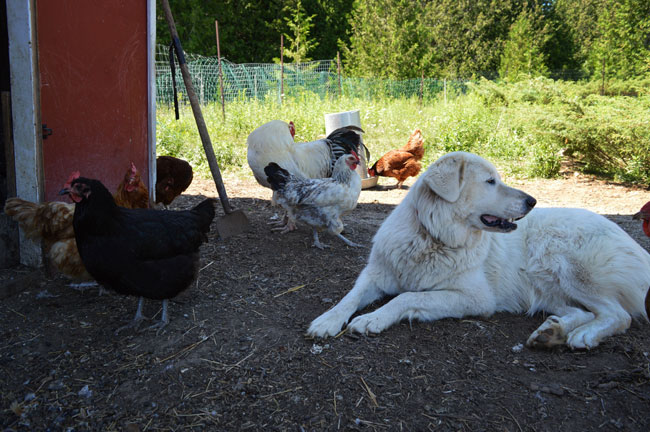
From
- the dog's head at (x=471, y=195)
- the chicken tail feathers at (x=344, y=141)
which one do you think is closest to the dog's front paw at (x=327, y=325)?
the dog's head at (x=471, y=195)

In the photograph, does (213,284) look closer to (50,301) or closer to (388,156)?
(50,301)

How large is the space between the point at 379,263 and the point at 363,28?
24640mm

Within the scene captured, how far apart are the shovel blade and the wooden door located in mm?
1230

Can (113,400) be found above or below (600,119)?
below

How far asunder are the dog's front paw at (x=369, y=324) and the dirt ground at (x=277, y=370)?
89 mm

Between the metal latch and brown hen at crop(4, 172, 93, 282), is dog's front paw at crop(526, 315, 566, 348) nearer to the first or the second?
brown hen at crop(4, 172, 93, 282)

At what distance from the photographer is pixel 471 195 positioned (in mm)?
3119

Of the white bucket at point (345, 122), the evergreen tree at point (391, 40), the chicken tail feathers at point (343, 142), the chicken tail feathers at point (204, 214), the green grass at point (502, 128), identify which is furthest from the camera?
the evergreen tree at point (391, 40)

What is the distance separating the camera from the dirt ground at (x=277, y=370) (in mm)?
2289

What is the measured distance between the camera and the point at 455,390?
Result: 2.52m

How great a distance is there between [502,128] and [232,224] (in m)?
9.36

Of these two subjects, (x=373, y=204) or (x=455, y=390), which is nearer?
(x=455, y=390)

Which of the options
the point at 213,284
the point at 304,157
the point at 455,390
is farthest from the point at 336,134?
the point at 455,390

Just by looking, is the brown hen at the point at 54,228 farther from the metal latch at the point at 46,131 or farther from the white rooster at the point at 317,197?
the white rooster at the point at 317,197
